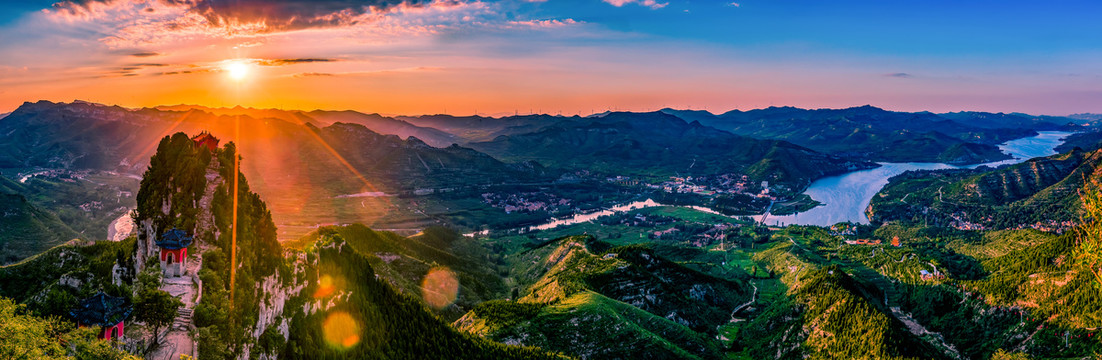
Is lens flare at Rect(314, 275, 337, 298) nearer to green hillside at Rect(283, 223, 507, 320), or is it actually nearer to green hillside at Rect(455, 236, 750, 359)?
green hillside at Rect(455, 236, 750, 359)

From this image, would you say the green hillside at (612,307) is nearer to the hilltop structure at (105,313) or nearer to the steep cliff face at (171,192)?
the steep cliff face at (171,192)

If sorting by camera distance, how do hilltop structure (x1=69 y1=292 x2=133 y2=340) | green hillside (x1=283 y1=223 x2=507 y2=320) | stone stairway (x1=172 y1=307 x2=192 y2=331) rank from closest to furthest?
hilltop structure (x1=69 y1=292 x2=133 y2=340) < stone stairway (x1=172 y1=307 x2=192 y2=331) < green hillside (x1=283 y1=223 x2=507 y2=320)

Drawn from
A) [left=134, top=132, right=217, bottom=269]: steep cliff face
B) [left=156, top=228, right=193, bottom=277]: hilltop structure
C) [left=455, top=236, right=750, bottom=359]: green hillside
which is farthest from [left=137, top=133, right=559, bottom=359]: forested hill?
[left=455, top=236, right=750, bottom=359]: green hillside

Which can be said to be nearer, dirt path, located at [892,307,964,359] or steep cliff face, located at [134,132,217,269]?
steep cliff face, located at [134,132,217,269]

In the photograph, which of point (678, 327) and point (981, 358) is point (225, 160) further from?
point (981, 358)

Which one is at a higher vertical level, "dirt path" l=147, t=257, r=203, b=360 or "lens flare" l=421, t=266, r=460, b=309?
"dirt path" l=147, t=257, r=203, b=360

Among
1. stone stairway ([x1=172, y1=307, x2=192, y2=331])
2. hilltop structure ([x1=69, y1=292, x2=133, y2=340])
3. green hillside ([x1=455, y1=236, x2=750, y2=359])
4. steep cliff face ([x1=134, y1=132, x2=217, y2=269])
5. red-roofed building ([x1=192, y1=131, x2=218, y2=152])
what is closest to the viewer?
hilltop structure ([x1=69, y1=292, x2=133, y2=340])

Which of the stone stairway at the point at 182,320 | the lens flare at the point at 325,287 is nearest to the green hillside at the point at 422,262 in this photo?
the lens flare at the point at 325,287
